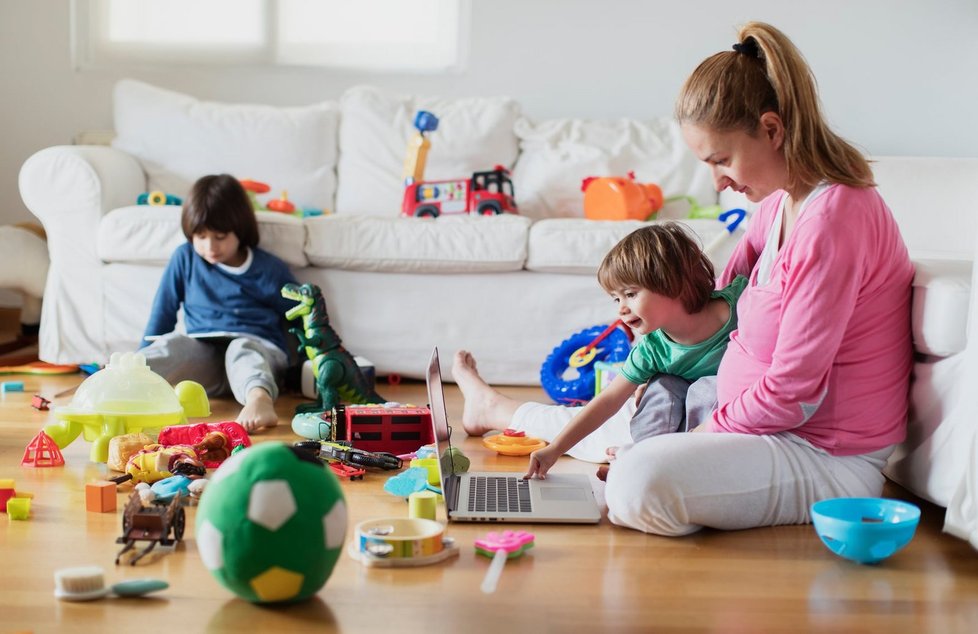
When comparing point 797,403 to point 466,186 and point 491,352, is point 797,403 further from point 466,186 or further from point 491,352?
point 466,186

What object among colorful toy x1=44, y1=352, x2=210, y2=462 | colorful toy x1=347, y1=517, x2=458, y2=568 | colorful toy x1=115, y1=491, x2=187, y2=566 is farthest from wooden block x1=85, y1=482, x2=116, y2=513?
colorful toy x1=347, y1=517, x2=458, y2=568

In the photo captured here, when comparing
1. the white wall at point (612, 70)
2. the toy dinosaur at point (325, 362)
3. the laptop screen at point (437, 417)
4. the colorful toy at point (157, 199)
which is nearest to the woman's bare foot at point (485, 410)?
the toy dinosaur at point (325, 362)

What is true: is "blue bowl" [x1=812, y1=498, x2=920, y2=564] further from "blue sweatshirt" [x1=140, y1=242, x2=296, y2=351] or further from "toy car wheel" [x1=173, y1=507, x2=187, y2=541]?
"blue sweatshirt" [x1=140, y1=242, x2=296, y2=351]

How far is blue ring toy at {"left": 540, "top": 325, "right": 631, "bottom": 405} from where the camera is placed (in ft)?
8.85

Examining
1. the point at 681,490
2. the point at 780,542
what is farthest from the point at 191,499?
the point at 780,542

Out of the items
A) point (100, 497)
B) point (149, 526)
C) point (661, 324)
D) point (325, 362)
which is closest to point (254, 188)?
point (325, 362)

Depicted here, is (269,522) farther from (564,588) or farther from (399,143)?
(399,143)

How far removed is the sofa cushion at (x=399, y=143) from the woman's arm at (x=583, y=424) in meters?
1.88

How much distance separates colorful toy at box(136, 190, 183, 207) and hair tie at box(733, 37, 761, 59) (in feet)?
7.04

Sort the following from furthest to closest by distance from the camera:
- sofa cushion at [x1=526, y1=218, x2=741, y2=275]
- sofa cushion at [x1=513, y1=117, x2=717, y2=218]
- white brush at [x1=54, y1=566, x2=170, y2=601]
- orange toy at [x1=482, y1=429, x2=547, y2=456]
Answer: sofa cushion at [x1=513, y1=117, x2=717, y2=218], sofa cushion at [x1=526, y1=218, x2=741, y2=275], orange toy at [x1=482, y1=429, x2=547, y2=456], white brush at [x1=54, y1=566, x2=170, y2=601]

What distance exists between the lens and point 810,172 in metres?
1.64

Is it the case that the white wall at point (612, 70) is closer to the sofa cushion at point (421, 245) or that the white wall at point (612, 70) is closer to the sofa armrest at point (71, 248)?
the sofa armrest at point (71, 248)

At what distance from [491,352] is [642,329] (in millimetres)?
1227

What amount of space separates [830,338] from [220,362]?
1809 millimetres
